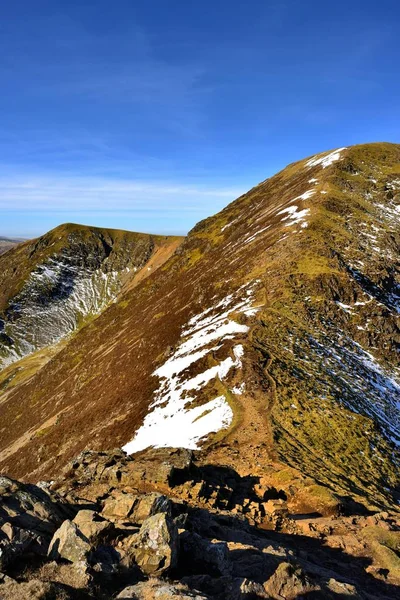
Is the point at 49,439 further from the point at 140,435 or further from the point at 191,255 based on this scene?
the point at 191,255

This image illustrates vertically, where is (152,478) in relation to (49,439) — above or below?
above

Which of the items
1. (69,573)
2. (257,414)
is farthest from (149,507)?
(257,414)

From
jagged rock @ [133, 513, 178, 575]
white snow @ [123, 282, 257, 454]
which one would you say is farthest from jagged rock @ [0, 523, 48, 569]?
white snow @ [123, 282, 257, 454]

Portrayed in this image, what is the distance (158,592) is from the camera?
9.45 meters

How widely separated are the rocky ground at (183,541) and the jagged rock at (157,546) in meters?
0.03

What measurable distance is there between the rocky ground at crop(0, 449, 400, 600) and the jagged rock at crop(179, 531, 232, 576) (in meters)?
0.03

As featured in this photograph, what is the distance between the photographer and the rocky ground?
10070mm

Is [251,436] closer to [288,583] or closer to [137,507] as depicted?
[137,507]

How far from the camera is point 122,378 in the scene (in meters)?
59.5

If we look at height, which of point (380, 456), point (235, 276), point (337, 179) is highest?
point (337, 179)

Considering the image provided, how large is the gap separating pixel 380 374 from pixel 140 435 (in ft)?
92.9

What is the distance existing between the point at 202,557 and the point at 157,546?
70.7 inches

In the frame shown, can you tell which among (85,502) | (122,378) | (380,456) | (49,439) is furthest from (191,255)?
(85,502)

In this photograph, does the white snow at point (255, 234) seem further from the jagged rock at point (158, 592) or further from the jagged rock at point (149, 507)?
the jagged rock at point (158, 592)
